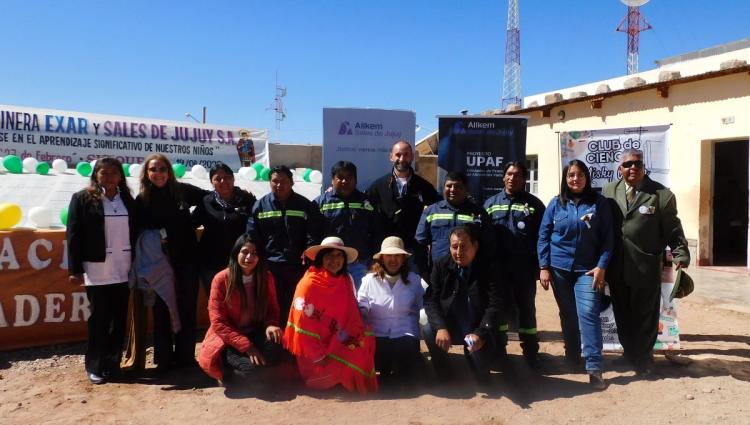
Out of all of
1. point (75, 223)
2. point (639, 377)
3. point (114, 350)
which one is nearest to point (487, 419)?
point (639, 377)

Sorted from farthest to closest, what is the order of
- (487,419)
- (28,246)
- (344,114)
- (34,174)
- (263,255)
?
1. (34,174)
2. (344,114)
3. (28,246)
4. (263,255)
5. (487,419)

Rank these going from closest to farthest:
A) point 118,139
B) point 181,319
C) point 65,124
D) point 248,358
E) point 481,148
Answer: point 248,358
point 181,319
point 481,148
point 65,124
point 118,139

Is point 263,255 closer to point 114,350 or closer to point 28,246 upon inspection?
point 114,350

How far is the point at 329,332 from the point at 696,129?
26.4ft

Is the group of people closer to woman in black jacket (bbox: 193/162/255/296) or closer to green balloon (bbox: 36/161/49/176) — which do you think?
woman in black jacket (bbox: 193/162/255/296)

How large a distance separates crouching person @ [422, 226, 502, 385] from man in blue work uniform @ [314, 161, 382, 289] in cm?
66

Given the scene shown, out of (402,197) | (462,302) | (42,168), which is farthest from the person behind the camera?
(42,168)

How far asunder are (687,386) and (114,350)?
433 centimetres

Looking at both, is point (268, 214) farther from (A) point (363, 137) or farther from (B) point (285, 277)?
(A) point (363, 137)

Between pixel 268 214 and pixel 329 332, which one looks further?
pixel 268 214

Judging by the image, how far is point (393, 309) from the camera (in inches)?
157

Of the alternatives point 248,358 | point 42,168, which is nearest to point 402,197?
point 248,358

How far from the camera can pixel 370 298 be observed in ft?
13.3

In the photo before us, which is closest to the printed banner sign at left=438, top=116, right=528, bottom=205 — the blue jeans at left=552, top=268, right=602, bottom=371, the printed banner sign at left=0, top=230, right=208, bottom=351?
the blue jeans at left=552, top=268, right=602, bottom=371
